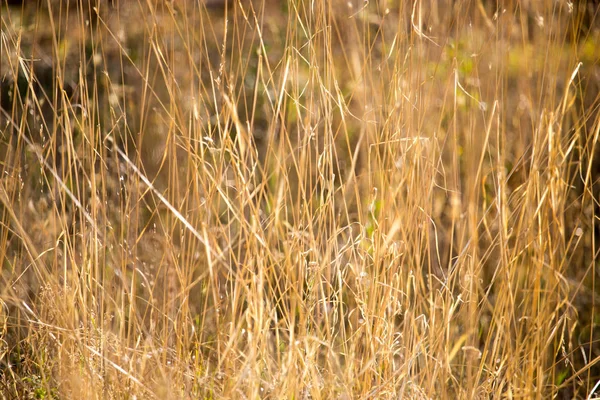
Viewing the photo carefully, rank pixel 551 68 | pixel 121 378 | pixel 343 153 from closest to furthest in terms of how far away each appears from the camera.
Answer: pixel 551 68 < pixel 121 378 < pixel 343 153

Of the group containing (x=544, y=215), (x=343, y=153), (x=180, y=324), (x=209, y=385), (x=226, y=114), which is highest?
(x=226, y=114)

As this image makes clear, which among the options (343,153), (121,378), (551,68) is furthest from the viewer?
(343,153)

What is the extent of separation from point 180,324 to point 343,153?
1.89 m

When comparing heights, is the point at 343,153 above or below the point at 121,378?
below

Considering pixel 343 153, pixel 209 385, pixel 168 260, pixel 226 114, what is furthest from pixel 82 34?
pixel 343 153

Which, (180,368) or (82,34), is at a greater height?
(82,34)

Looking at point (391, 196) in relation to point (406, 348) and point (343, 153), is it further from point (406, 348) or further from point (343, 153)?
point (343, 153)

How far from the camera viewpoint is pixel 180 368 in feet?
3.53

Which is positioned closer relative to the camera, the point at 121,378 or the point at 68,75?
the point at 121,378

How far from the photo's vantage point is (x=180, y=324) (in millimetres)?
1087

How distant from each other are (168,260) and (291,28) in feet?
1.39

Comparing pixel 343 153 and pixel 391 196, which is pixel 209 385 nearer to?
pixel 391 196

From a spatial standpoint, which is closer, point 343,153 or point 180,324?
point 180,324

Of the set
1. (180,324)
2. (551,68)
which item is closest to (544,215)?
(551,68)
